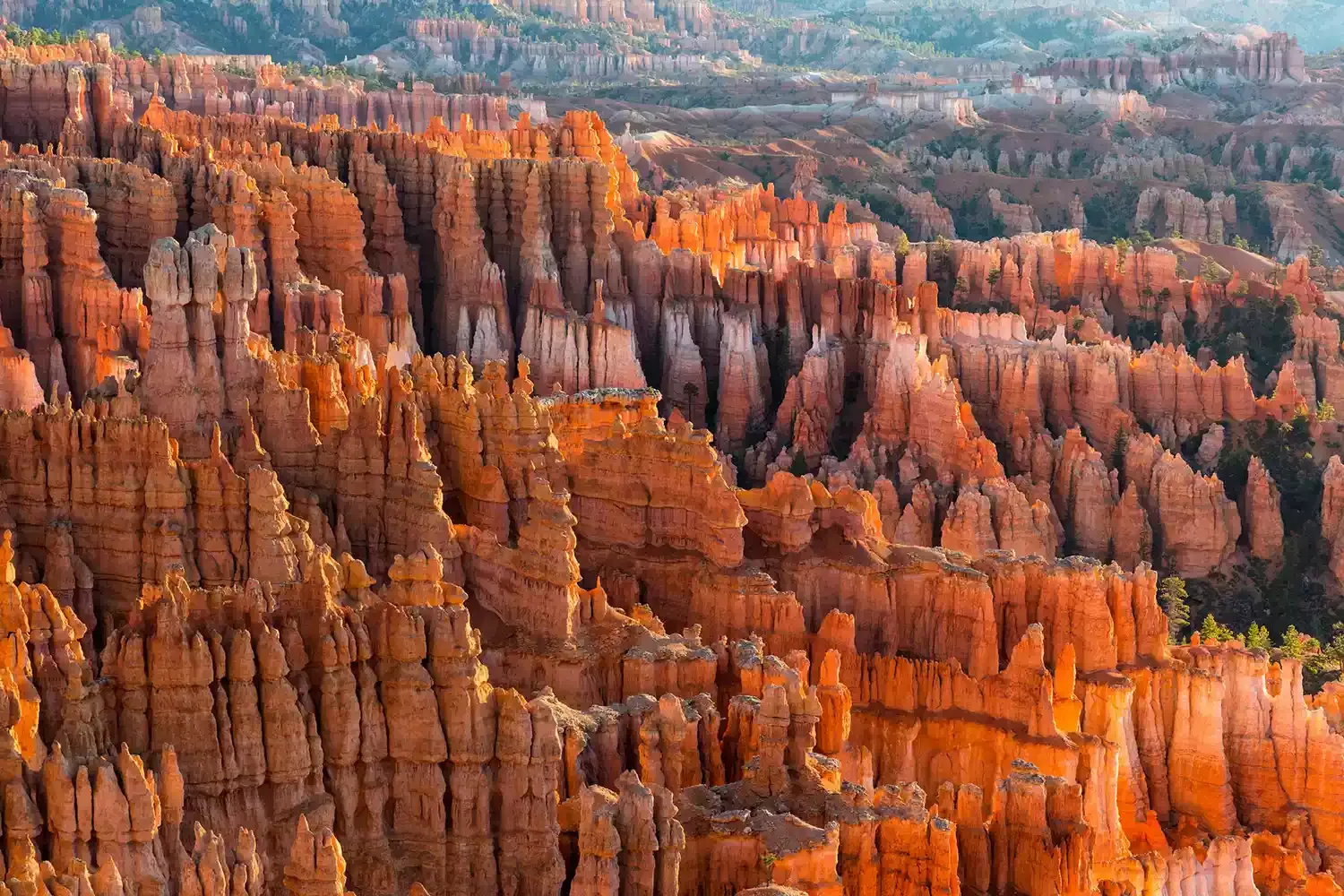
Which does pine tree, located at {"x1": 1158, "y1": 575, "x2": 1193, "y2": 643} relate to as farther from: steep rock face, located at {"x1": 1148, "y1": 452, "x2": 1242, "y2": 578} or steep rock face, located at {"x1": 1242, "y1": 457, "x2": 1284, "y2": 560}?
steep rock face, located at {"x1": 1242, "y1": 457, "x2": 1284, "y2": 560}

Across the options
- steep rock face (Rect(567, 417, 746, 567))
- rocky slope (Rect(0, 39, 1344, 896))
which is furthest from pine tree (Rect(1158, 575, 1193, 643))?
steep rock face (Rect(567, 417, 746, 567))

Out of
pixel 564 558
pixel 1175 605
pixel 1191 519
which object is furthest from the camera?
pixel 1191 519

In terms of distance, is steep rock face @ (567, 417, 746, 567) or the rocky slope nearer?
the rocky slope

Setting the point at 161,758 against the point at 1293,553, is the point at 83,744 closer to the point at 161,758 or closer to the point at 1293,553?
the point at 161,758

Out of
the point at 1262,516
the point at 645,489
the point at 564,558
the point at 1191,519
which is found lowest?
the point at 1262,516

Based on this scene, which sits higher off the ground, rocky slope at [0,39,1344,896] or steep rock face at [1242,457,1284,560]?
rocky slope at [0,39,1344,896]

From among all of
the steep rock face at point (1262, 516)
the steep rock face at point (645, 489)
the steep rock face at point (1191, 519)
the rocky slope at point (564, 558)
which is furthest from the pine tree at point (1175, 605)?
the steep rock face at point (645, 489)

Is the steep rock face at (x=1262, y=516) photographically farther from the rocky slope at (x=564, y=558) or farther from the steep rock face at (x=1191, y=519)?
the steep rock face at (x=1191, y=519)

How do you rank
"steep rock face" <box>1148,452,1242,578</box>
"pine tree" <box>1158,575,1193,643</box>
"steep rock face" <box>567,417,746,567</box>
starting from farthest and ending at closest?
"steep rock face" <box>1148,452,1242,578</box> → "pine tree" <box>1158,575,1193,643</box> → "steep rock face" <box>567,417,746,567</box>

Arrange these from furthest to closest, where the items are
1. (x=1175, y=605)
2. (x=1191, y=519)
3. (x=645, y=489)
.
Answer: (x=1191, y=519), (x=1175, y=605), (x=645, y=489)

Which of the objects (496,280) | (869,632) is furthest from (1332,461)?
(869,632)

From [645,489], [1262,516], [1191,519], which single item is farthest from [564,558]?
[1262,516]

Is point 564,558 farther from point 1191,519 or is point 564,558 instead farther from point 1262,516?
point 1262,516
